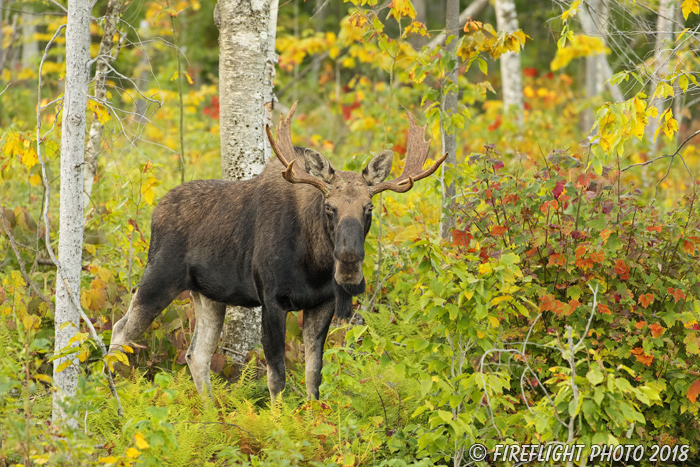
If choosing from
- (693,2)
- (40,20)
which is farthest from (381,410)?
(40,20)

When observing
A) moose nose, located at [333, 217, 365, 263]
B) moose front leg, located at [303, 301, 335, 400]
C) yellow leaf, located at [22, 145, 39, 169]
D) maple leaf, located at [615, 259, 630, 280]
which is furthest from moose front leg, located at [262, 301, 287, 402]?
maple leaf, located at [615, 259, 630, 280]

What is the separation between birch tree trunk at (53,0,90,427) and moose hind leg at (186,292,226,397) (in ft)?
5.32

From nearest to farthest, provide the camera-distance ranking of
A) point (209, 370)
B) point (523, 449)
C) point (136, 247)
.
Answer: point (523, 449) → point (209, 370) → point (136, 247)

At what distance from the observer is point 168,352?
6449 millimetres

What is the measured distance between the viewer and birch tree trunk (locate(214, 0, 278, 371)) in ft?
21.1

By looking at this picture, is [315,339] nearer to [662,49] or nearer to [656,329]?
[656,329]

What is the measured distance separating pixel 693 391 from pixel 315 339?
8.53ft

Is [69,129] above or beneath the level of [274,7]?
beneath

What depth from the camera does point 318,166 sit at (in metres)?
5.18

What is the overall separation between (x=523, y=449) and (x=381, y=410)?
1129 millimetres

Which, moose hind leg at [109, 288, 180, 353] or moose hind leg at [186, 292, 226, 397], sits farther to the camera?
moose hind leg at [186, 292, 226, 397]

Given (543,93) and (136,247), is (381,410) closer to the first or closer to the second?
(136,247)

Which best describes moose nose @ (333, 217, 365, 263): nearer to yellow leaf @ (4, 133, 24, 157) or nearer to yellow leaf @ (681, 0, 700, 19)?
yellow leaf @ (4, 133, 24, 157)

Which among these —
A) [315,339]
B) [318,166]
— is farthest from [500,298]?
[315,339]
